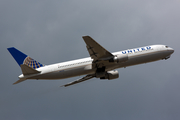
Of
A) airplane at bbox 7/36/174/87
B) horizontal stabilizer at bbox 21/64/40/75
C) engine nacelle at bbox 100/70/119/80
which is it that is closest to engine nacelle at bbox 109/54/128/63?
airplane at bbox 7/36/174/87

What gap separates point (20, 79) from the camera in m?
37.2

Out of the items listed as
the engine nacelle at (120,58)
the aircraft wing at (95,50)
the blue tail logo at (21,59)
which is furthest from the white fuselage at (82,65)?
the aircraft wing at (95,50)

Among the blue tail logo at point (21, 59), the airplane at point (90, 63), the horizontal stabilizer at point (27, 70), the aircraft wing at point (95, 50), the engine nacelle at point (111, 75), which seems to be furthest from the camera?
the engine nacelle at point (111, 75)

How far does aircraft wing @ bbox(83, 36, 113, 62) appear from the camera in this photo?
34391 mm

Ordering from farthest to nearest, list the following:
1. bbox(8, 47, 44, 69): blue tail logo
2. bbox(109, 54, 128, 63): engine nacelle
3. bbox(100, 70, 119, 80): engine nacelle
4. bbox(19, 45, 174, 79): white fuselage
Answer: bbox(100, 70, 119, 80): engine nacelle
bbox(8, 47, 44, 69): blue tail logo
bbox(19, 45, 174, 79): white fuselage
bbox(109, 54, 128, 63): engine nacelle

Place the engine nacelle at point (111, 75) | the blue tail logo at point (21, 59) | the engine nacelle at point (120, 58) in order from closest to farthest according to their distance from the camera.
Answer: the engine nacelle at point (120, 58), the blue tail logo at point (21, 59), the engine nacelle at point (111, 75)

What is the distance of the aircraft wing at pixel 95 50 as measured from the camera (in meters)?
34.4

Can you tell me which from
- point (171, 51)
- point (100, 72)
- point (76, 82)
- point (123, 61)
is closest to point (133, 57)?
point (123, 61)

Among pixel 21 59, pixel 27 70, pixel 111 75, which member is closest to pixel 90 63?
pixel 111 75

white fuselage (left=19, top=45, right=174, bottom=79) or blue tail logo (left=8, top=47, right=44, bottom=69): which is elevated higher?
blue tail logo (left=8, top=47, right=44, bottom=69)

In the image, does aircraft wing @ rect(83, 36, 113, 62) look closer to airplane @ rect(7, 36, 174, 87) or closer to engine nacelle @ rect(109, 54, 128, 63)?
airplane @ rect(7, 36, 174, 87)

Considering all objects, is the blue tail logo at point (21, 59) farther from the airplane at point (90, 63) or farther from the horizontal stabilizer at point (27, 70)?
the horizontal stabilizer at point (27, 70)

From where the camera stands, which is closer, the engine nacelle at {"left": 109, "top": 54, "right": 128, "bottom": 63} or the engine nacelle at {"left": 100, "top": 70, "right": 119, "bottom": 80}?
the engine nacelle at {"left": 109, "top": 54, "right": 128, "bottom": 63}

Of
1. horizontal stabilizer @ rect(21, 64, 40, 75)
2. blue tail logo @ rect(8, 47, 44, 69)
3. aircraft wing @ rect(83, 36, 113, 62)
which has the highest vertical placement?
blue tail logo @ rect(8, 47, 44, 69)
